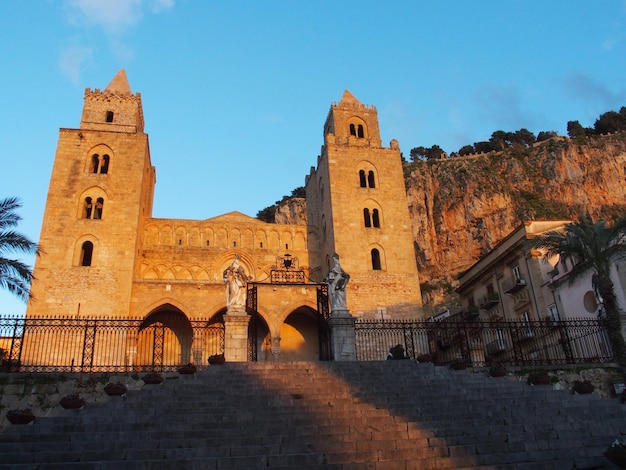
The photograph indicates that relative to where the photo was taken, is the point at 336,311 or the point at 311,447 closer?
the point at 311,447

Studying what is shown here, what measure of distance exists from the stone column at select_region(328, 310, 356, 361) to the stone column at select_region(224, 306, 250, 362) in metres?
2.86

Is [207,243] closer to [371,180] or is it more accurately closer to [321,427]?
[371,180]

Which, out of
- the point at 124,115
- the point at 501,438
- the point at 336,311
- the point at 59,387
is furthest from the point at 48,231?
the point at 501,438

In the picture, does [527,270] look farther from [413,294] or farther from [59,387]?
[59,387]

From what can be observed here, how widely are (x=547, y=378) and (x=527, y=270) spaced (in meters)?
14.3

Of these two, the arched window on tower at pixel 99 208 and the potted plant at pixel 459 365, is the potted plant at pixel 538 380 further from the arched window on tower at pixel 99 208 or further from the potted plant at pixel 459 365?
the arched window on tower at pixel 99 208

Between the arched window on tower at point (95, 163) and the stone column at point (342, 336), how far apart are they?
61.1 feet

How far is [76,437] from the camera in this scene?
945 centimetres

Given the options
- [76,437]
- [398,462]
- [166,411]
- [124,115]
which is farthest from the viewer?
[124,115]

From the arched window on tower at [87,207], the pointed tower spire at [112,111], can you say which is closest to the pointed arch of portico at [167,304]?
the arched window on tower at [87,207]

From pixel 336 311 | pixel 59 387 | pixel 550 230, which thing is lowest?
pixel 59 387

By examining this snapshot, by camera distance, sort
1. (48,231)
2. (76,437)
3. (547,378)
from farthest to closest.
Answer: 1. (48,231)
2. (547,378)
3. (76,437)

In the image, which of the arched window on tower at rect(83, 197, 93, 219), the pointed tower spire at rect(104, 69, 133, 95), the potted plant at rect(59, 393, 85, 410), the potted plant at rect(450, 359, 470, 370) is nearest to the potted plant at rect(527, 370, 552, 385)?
the potted plant at rect(450, 359, 470, 370)

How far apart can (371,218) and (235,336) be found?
1680cm
